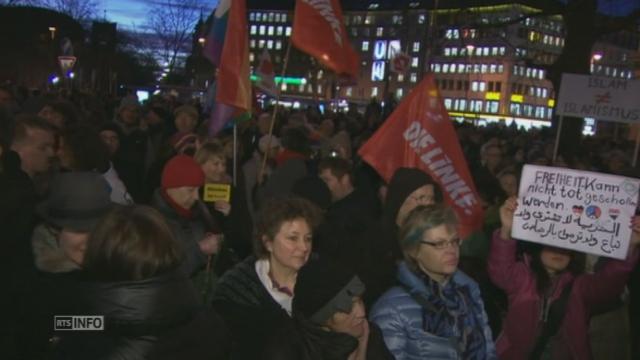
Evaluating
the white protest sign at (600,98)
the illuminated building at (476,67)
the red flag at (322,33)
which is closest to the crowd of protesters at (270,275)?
the red flag at (322,33)

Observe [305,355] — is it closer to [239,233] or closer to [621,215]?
[621,215]

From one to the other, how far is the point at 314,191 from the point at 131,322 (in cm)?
361

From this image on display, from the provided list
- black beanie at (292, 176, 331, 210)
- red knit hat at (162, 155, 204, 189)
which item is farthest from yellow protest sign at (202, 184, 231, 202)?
red knit hat at (162, 155, 204, 189)

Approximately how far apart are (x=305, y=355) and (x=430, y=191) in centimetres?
248

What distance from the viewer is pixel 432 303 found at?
350cm

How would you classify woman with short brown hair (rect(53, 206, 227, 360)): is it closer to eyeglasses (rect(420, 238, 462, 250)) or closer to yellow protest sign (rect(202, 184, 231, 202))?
eyeglasses (rect(420, 238, 462, 250))

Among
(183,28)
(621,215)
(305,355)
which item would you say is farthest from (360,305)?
(183,28)

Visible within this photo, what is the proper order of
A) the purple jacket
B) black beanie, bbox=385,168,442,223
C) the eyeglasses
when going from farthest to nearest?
black beanie, bbox=385,168,442,223 < the purple jacket < the eyeglasses

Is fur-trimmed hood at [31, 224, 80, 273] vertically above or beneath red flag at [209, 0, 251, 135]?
beneath

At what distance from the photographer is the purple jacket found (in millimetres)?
4020

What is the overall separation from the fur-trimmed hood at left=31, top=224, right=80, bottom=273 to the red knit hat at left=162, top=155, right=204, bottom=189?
1.30 m

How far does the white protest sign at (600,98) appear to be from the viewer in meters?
9.40

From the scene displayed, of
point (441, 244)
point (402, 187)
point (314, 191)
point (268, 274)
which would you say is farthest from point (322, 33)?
point (268, 274)

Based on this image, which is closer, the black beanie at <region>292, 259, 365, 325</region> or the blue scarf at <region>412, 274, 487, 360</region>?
the black beanie at <region>292, 259, 365, 325</region>
